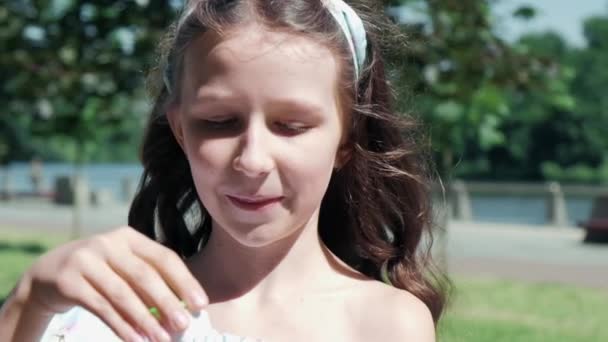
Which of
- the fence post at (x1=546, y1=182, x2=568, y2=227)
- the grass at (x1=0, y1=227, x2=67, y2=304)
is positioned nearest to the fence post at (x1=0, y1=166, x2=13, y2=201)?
the grass at (x1=0, y1=227, x2=67, y2=304)

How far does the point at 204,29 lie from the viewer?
1574mm

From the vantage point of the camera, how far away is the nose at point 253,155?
143cm

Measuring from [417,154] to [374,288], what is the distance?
418 millimetres

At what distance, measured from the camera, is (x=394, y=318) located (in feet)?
5.32

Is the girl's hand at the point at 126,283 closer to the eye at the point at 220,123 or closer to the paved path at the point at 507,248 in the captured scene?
the eye at the point at 220,123

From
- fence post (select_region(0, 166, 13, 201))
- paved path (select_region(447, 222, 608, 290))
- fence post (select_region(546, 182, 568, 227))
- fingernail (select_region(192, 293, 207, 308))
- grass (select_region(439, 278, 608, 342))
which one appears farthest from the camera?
fence post (select_region(0, 166, 13, 201))

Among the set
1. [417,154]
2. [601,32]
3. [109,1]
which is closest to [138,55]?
[109,1]

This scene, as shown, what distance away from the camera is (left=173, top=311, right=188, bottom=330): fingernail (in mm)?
1030

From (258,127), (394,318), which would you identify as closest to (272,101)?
(258,127)

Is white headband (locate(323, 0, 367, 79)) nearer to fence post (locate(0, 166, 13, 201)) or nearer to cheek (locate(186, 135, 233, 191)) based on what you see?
cheek (locate(186, 135, 233, 191))

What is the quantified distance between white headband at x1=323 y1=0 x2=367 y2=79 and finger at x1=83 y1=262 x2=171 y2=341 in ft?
2.58

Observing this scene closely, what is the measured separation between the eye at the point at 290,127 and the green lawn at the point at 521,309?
3353 millimetres

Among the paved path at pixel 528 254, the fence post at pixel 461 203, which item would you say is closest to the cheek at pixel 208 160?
the paved path at pixel 528 254

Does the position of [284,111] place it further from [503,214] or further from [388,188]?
[503,214]
